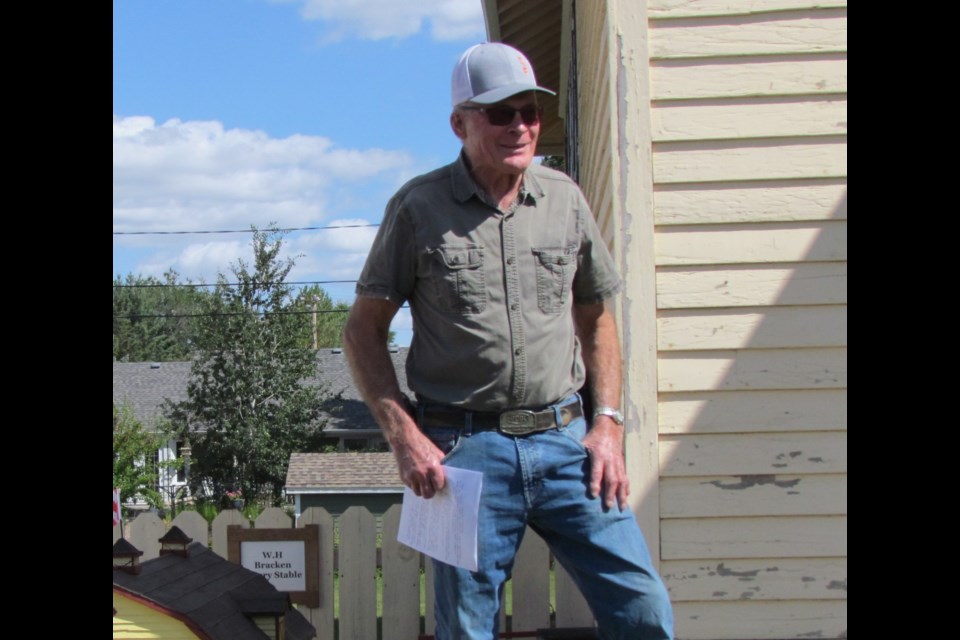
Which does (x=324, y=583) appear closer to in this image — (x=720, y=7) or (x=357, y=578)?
(x=357, y=578)

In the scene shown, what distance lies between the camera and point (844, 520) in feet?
13.8

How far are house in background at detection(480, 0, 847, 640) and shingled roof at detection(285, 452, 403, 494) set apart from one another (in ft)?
70.6

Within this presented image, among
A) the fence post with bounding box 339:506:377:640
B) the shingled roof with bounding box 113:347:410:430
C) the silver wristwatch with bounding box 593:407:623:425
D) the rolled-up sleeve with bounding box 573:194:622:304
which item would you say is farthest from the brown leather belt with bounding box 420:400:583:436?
the shingled roof with bounding box 113:347:410:430

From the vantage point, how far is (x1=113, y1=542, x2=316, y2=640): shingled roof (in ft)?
11.6

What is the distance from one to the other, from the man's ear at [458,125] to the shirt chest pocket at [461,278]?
0.31m

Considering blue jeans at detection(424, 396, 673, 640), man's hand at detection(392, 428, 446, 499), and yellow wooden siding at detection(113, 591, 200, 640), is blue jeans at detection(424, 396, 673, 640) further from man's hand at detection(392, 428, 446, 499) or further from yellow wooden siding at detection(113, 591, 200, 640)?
yellow wooden siding at detection(113, 591, 200, 640)

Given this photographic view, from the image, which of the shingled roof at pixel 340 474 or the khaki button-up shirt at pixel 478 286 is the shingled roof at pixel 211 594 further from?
the shingled roof at pixel 340 474

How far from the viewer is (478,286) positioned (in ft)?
9.16

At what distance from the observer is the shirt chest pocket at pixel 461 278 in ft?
9.16

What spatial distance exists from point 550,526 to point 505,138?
3.32ft

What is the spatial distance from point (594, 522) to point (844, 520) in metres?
1.86

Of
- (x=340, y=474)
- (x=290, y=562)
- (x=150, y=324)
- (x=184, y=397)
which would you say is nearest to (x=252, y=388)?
(x=340, y=474)
